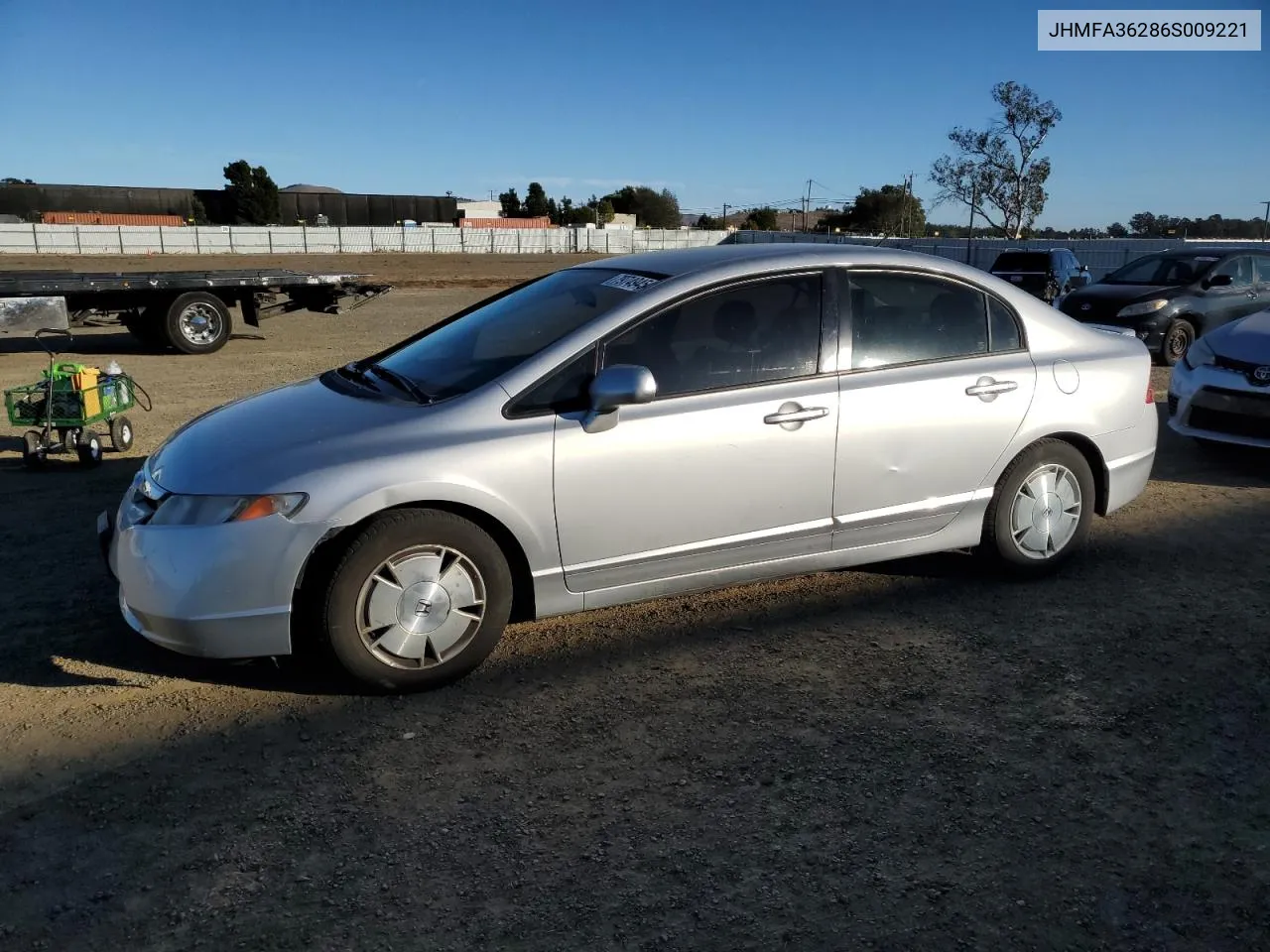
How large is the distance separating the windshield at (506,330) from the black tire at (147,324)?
9.58 meters

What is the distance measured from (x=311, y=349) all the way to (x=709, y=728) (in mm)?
11340

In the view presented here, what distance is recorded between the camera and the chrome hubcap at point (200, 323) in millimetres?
12891

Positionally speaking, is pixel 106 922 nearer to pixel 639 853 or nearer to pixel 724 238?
pixel 639 853

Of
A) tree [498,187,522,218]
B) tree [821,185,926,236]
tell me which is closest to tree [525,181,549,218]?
tree [498,187,522,218]

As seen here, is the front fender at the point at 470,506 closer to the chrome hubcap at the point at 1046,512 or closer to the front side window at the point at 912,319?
the front side window at the point at 912,319

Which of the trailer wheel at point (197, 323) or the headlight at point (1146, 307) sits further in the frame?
the trailer wheel at point (197, 323)

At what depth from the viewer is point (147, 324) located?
13031 millimetres

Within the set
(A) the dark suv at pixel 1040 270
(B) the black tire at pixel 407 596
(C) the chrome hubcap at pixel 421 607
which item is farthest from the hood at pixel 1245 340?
(A) the dark suv at pixel 1040 270

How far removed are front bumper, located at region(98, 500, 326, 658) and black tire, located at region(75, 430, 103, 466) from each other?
13.0 feet

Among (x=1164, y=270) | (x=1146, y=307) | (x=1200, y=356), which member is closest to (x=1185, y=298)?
(x=1146, y=307)

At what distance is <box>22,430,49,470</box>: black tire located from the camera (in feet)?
22.3

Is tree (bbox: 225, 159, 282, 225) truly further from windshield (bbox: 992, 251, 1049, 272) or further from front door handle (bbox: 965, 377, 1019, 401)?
front door handle (bbox: 965, 377, 1019, 401)

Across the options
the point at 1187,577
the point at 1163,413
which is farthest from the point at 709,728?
A: the point at 1163,413

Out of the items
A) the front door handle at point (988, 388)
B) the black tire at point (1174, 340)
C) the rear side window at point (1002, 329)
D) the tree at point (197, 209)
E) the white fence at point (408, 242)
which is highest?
the tree at point (197, 209)
